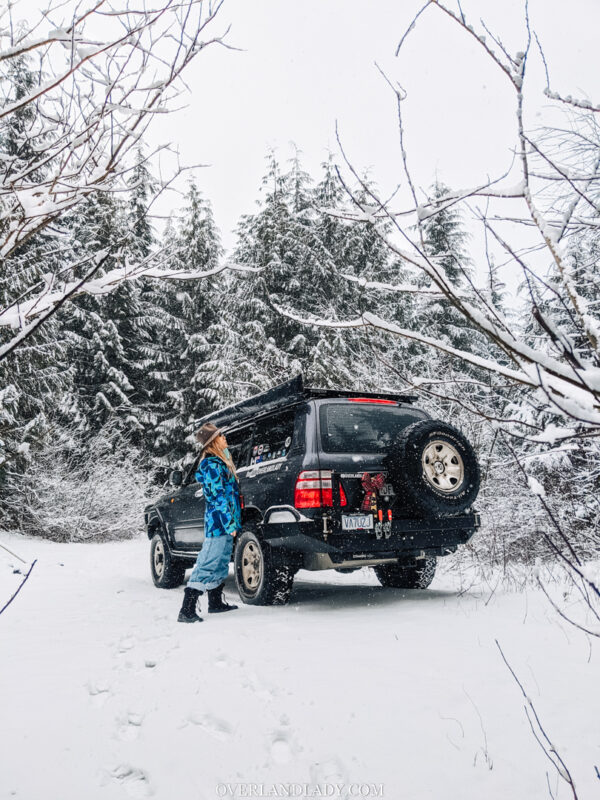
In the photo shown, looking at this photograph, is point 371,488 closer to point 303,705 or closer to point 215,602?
point 215,602

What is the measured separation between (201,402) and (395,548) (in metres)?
19.7

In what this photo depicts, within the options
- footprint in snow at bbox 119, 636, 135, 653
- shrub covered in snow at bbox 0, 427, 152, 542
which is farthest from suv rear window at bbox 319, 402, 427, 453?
shrub covered in snow at bbox 0, 427, 152, 542

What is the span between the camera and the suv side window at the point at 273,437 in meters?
5.48

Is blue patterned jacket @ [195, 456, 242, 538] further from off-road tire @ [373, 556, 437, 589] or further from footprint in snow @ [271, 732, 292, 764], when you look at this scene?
footprint in snow @ [271, 732, 292, 764]

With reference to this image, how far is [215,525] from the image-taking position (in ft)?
17.0

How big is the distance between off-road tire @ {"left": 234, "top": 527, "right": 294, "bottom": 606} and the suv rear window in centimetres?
113

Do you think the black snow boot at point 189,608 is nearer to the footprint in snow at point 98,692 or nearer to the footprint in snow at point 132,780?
the footprint in snow at point 98,692

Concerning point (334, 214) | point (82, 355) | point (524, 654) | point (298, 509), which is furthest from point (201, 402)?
point (334, 214)

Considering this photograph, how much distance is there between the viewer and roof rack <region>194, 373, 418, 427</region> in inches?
209

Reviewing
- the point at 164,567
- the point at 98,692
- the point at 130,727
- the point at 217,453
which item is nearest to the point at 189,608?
the point at 217,453

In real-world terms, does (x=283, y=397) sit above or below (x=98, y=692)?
above

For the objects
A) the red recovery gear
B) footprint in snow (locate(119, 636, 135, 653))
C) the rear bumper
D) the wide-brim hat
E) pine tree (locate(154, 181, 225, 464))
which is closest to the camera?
footprint in snow (locate(119, 636, 135, 653))

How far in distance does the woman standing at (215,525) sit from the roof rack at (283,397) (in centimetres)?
68

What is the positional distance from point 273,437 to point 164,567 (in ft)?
9.13
